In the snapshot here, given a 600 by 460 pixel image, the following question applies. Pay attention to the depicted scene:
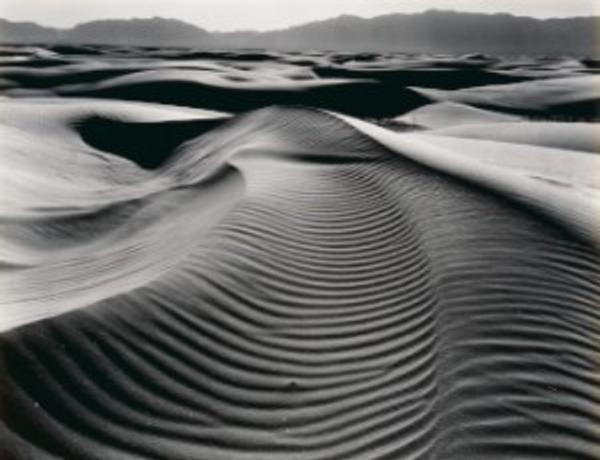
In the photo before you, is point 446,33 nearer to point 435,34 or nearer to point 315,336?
point 435,34

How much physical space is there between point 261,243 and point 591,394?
2.49m

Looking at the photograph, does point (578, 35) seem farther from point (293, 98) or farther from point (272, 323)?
point (272, 323)

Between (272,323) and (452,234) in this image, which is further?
(452,234)

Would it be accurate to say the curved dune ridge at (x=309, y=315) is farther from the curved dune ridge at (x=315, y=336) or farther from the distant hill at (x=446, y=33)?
the distant hill at (x=446, y=33)

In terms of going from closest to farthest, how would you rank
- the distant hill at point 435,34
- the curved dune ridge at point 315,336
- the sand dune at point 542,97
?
1. the curved dune ridge at point 315,336
2. the sand dune at point 542,97
3. the distant hill at point 435,34

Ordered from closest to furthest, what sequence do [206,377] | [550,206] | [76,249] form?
[206,377], [550,206], [76,249]

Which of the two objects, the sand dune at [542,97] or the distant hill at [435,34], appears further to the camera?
the distant hill at [435,34]

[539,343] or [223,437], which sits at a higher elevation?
[539,343]

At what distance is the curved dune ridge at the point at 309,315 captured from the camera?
331 centimetres

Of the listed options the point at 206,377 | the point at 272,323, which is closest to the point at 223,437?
the point at 206,377

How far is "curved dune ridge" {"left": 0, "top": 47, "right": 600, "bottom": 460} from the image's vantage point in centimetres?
331

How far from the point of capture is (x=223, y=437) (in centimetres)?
340

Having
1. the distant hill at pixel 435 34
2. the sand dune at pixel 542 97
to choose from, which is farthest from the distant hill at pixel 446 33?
the sand dune at pixel 542 97

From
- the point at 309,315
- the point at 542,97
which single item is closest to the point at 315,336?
the point at 309,315
